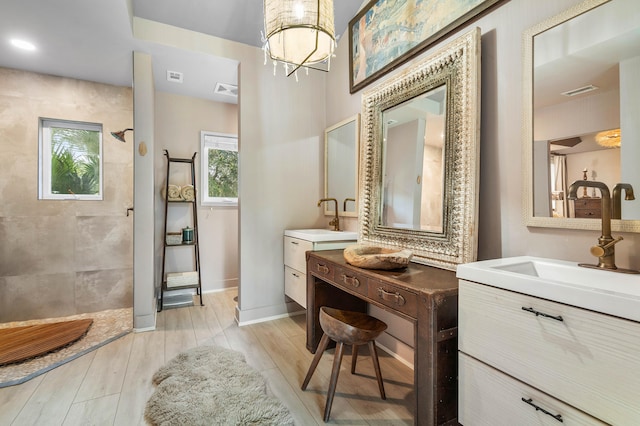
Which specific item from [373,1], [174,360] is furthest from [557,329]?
[373,1]

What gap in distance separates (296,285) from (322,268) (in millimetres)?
754

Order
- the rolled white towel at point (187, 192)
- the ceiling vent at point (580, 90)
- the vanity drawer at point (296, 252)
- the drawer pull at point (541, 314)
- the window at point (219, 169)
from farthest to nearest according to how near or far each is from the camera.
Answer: the window at point (219, 169)
the rolled white towel at point (187, 192)
the vanity drawer at point (296, 252)
the ceiling vent at point (580, 90)
the drawer pull at point (541, 314)

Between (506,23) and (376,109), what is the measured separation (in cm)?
97

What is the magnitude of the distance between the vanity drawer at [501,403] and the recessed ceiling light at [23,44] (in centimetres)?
392

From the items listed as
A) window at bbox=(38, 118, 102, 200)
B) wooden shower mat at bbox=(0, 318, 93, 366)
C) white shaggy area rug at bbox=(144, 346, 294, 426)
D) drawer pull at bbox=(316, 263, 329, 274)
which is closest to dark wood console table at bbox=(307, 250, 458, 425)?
drawer pull at bbox=(316, 263, 329, 274)

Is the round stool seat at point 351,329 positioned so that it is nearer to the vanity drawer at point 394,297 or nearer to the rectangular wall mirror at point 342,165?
the vanity drawer at point 394,297

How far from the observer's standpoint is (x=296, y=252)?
2.75 m

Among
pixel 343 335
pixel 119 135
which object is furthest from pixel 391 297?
pixel 119 135

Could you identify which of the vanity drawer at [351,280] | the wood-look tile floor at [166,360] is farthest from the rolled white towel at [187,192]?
the vanity drawer at [351,280]

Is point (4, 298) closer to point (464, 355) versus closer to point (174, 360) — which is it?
point (174, 360)

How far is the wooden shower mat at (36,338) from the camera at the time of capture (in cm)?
221

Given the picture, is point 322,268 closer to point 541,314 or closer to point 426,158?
point 426,158

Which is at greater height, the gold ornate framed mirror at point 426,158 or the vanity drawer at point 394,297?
the gold ornate framed mirror at point 426,158

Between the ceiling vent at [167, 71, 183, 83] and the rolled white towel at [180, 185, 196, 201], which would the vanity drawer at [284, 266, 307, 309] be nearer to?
the rolled white towel at [180, 185, 196, 201]
